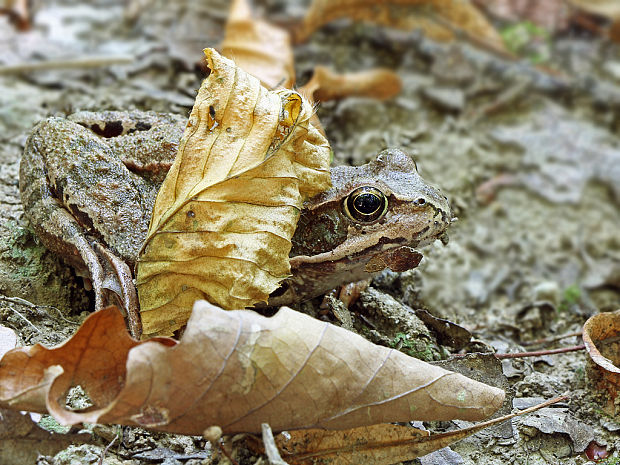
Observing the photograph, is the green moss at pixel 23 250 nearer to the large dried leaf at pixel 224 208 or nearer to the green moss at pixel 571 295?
the large dried leaf at pixel 224 208

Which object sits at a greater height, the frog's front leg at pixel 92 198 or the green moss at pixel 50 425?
the frog's front leg at pixel 92 198

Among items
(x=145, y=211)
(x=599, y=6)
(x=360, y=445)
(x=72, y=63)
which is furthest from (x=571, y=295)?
(x=72, y=63)

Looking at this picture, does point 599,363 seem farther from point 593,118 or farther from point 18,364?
point 593,118

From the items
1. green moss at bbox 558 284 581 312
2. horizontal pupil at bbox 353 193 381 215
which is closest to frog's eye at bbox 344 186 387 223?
horizontal pupil at bbox 353 193 381 215

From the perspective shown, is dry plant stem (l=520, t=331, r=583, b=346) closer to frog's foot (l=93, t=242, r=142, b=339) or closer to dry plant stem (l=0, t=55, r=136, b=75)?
frog's foot (l=93, t=242, r=142, b=339)

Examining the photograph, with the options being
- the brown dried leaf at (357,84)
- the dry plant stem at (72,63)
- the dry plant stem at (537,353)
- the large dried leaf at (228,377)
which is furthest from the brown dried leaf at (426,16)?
the large dried leaf at (228,377)
